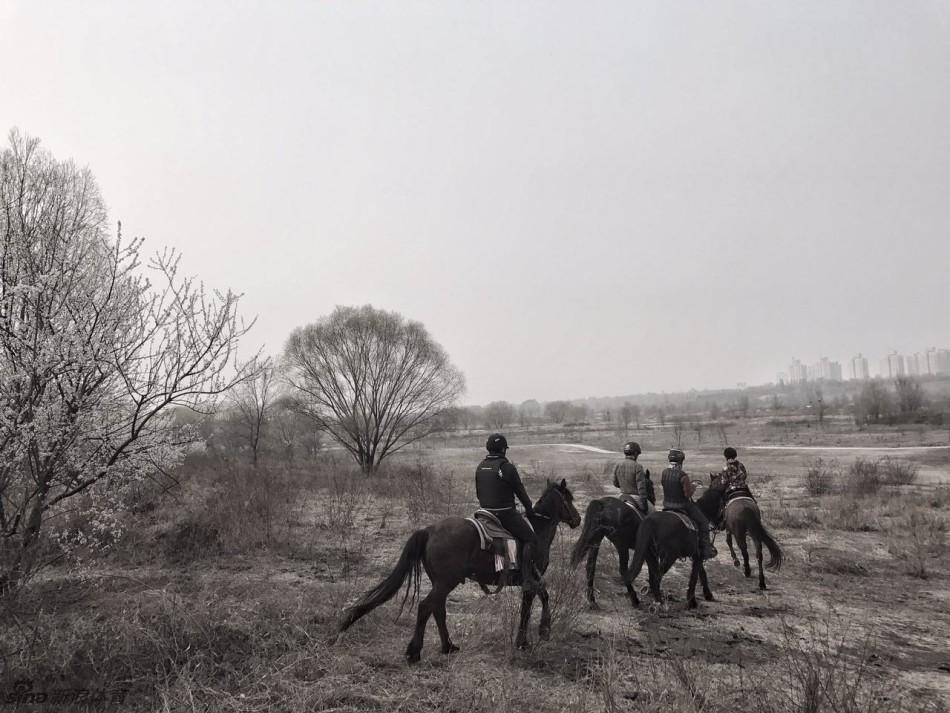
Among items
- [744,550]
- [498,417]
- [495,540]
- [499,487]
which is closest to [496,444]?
[499,487]

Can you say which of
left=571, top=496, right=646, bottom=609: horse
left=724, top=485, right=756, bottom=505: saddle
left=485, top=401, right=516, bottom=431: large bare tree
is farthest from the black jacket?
left=485, top=401, right=516, bottom=431: large bare tree

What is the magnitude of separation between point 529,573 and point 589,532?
1938mm

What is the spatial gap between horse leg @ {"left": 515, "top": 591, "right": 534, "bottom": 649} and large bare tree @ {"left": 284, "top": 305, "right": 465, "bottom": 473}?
20717 millimetres

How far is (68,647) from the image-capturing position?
502cm

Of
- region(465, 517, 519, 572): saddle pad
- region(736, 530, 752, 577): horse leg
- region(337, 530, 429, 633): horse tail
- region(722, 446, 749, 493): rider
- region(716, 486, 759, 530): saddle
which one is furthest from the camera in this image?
region(722, 446, 749, 493): rider

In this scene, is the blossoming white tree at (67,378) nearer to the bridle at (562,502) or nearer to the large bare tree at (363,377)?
the bridle at (562,502)

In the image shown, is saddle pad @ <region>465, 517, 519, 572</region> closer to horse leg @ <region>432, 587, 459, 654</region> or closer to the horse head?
horse leg @ <region>432, 587, 459, 654</region>

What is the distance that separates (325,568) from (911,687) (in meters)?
8.13

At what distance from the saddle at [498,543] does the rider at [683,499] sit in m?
2.96

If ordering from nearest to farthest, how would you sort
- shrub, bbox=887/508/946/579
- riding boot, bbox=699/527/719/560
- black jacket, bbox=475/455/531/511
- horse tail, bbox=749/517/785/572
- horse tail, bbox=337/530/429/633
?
horse tail, bbox=337/530/429/633 < black jacket, bbox=475/455/531/511 < riding boot, bbox=699/527/719/560 < horse tail, bbox=749/517/785/572 < shrub, bbox=887/508/946/579

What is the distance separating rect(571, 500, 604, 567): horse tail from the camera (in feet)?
23.4

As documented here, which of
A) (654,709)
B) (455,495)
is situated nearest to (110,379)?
(654,709)

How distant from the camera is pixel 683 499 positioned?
7.44 meters

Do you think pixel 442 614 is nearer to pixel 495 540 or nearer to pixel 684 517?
pixel 495 540
